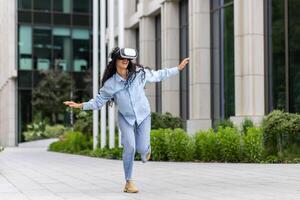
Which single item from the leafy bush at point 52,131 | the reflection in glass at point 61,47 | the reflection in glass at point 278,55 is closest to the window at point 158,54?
the reflection in glass at point 278,55

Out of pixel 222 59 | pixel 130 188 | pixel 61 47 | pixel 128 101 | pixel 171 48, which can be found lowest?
pixel 130 188

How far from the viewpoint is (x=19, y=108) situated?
49.1 m

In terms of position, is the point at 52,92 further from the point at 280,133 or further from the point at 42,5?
the point at 280,133

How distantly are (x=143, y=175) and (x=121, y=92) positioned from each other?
3770 millimetres

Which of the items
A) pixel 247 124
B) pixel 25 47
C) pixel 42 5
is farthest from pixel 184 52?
pixel 42 5

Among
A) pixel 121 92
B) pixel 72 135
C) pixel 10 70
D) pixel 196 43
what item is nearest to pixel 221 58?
pixel 196 43

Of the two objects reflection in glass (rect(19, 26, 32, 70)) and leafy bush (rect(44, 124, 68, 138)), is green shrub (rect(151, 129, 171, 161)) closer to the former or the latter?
leafy bush (rect(44, 124, 68, 138))

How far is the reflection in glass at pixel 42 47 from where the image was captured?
4800 centimetres

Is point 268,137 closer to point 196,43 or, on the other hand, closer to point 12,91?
point 196,43

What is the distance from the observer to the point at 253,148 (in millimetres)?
15656

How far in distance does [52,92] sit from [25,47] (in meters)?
4.21

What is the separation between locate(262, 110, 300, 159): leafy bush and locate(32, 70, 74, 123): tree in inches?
1269

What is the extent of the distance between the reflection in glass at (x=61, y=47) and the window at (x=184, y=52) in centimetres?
2211

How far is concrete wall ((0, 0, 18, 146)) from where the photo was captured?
47.2 m
